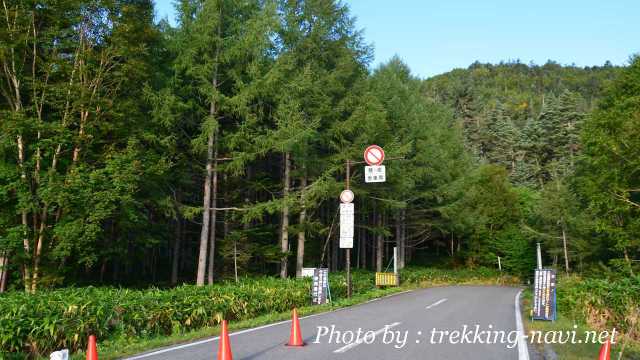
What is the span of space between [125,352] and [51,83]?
1488cm

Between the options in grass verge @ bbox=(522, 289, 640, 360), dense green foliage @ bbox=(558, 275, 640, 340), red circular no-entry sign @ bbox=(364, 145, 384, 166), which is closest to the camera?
grass verge @ bbox=(522, 289, 640, 360)

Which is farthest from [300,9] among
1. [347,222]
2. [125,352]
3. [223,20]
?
[125,352]

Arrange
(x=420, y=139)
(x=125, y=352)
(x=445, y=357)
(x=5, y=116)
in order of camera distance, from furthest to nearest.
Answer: (x=420, y=139)
(x=5, y=116)
(x=125, y=352)
(x=445, y=357)

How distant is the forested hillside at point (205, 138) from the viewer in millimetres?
18641

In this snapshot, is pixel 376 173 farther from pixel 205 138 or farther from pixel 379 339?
pixel 379 339

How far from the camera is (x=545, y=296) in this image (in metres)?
13.6

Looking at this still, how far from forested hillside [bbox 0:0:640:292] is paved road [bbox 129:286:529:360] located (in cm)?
970

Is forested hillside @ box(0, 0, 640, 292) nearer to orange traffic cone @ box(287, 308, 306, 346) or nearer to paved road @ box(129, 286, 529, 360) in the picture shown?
paved road @ box(129, 286, 529, 360)

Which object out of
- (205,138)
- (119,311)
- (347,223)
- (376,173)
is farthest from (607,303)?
(205,138)

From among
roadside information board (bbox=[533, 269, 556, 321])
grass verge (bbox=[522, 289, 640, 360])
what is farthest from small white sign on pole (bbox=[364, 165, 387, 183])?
grass verge (bbox=[522, 289, 640, 360])

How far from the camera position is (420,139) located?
119 ft

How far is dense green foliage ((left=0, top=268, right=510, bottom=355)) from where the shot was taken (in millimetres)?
8391

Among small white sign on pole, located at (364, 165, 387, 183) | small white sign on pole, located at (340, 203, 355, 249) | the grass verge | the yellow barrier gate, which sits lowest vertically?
the yellow barrier gate

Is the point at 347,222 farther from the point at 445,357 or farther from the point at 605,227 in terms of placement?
the point at 605,227
